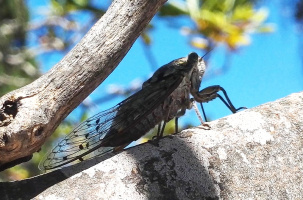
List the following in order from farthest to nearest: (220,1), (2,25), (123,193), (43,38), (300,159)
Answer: (43,38), (2,25), (220,1), (300,159), (123,193)

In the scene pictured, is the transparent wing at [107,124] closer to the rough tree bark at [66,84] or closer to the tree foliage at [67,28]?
the rough tree bark at [66,84]

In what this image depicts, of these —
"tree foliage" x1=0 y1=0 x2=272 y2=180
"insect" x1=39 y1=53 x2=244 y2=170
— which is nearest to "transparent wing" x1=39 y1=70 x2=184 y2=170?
"insect" x1=39 y1=53 x2=244 y2=170

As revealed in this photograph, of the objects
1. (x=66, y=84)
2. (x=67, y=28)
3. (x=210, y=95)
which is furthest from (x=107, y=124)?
(x=67, y=28)

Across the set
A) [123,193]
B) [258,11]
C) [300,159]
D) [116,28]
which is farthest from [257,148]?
[258,11]

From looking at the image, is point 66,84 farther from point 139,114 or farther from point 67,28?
point 67,28

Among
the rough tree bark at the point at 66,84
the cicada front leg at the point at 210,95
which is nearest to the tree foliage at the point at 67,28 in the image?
the cicada front leg at the point at 210,95

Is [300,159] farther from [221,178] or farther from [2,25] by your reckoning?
[2,25]
